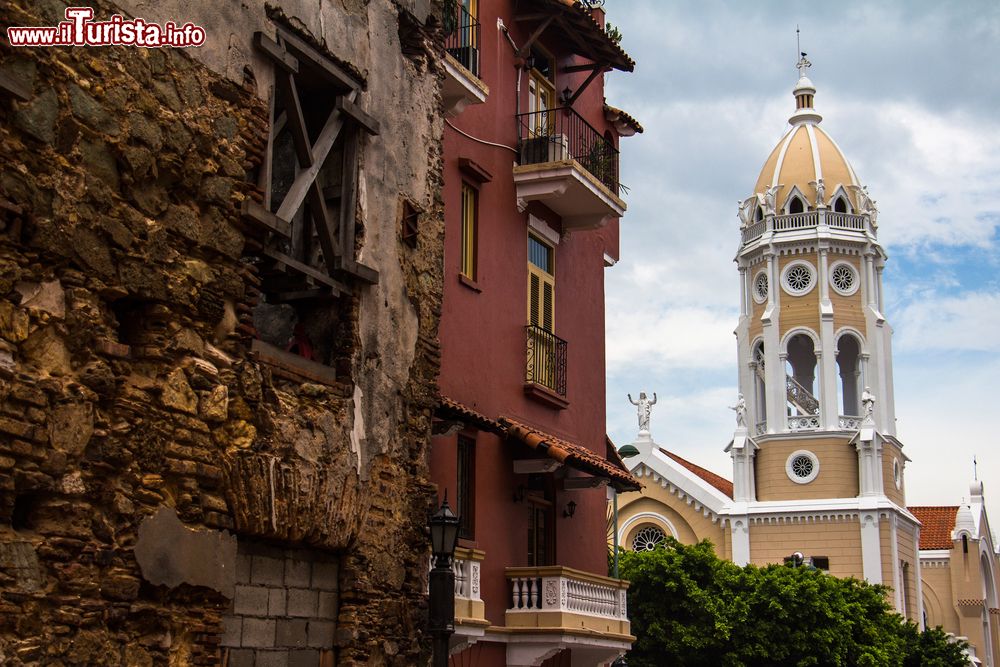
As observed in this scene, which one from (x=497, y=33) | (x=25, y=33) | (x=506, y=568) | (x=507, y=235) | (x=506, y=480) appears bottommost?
(x=506, y=568)

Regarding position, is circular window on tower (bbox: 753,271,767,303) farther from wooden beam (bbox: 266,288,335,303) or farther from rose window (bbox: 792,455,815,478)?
wooden beam (bbox: 266,288,335,303)

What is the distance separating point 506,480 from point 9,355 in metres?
11.0

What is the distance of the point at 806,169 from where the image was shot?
199 ft

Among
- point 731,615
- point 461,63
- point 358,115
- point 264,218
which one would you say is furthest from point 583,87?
point 731,615

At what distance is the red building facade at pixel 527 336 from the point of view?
54.9 ft

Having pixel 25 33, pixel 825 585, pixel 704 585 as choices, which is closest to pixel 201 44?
pixel 25 33

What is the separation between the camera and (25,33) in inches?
291

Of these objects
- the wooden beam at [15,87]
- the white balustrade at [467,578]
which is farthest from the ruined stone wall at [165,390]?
the white balustrade at [467,578]

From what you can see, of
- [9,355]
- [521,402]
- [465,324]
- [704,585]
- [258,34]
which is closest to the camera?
[9,355]

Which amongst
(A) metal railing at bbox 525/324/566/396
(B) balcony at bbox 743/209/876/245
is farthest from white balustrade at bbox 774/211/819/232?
(A) metal railing at bbox 525/324/566/396

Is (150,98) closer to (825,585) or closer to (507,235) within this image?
(507,235)

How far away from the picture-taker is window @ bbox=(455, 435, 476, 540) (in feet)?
54.5

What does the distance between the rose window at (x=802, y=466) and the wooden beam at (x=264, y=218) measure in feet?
164

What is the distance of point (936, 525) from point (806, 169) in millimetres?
22441
